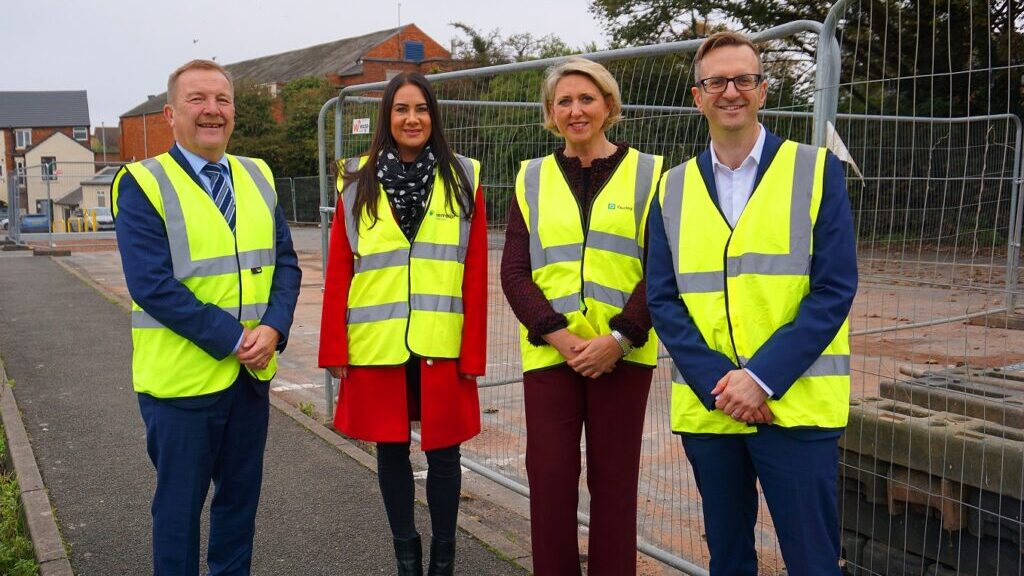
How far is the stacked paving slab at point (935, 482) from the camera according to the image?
9.51ft

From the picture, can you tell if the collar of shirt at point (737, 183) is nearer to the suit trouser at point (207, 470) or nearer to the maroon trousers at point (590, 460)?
the maroon trousers at point (590, 460)

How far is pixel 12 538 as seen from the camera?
434 centimetres

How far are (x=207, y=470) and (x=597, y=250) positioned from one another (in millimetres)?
1589

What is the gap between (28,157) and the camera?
61.8 m

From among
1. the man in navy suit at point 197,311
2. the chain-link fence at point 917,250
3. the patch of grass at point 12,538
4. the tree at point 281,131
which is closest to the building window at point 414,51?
the tree at point 281,131

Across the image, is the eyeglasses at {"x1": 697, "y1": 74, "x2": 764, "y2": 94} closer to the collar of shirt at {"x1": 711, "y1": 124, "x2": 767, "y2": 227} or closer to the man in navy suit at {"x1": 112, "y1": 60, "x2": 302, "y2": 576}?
the collar of shirt at {"x1": 711, "y1": 124, "x2": 767, "y2": 227}

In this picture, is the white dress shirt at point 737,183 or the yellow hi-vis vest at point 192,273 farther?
the yellow hi-vis vest at point 192,273

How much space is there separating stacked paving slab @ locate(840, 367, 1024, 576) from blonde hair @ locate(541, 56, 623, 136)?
4.57 feet

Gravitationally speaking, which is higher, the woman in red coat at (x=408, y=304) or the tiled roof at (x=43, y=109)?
the tiled roof at (x=43, y=109)

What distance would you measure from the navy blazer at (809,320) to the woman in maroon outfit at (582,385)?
479 millimetres

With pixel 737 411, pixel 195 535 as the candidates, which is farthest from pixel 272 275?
pixel 737 411

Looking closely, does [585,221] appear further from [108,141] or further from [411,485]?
[108,141]

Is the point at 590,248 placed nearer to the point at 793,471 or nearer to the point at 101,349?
the point at 793,471

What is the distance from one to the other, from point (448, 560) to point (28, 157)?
67.5m
